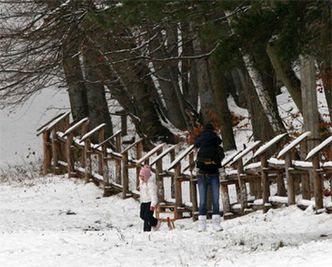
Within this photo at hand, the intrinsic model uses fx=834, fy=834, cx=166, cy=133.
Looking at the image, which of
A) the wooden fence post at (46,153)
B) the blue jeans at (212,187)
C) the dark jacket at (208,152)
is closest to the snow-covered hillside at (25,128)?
the wooden fence post at (46,153)

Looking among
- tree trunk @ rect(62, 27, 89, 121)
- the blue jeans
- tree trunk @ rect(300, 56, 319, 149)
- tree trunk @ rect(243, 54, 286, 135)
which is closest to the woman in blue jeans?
the blue jeans

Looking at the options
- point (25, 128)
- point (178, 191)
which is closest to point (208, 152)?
point (178, 191)

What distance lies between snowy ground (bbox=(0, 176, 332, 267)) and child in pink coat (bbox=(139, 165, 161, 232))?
1165mm

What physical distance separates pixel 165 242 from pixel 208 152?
2.29 metres

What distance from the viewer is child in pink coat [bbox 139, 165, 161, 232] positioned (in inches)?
579

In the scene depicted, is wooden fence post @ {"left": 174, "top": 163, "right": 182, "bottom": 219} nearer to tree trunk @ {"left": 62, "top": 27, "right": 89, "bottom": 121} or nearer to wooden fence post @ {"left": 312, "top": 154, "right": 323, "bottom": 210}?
wooden fence post @ {"left": 312, "top": 154, "right": 323, "bottom": 210}

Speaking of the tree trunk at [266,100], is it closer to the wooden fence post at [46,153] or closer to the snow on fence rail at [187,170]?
the snow on fence rail at [187,170]

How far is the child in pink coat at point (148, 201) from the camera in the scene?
14.7 meters

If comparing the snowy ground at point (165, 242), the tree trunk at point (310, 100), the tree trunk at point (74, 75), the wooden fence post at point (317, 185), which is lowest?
the snowy ground at point (165, 242)

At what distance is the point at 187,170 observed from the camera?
1838cm

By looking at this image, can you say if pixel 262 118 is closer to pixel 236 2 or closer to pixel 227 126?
pixel 227 126

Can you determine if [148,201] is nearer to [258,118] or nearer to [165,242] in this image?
[165,242]

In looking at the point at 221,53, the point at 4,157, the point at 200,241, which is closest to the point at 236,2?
the point at 221,53

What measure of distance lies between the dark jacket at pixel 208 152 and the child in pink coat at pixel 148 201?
161 cm
